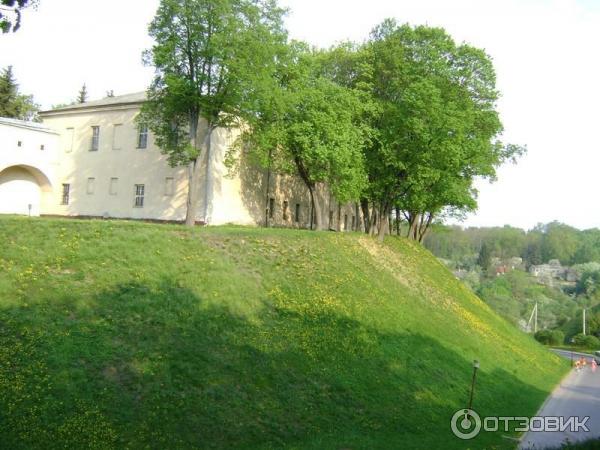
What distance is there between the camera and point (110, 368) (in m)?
14.9

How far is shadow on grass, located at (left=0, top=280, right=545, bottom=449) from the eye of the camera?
13391 millimetres

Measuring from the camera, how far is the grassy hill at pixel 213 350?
13.9 meters

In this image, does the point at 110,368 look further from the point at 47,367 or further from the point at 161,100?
the point at 161,100

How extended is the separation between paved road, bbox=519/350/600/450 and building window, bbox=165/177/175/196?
26525mm

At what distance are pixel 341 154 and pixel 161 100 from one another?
11.5 meters

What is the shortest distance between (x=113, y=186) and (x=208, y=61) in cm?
1489

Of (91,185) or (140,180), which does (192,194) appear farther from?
(91,185)

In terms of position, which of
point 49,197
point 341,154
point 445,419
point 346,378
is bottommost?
point 445,419

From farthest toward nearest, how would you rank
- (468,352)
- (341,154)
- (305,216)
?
(305,216)
(341,154)
(468,352)

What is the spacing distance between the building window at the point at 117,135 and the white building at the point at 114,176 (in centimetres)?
8

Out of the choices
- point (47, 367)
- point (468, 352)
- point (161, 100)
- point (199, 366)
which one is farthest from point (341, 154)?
point (47, 367)
